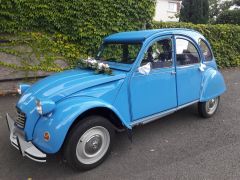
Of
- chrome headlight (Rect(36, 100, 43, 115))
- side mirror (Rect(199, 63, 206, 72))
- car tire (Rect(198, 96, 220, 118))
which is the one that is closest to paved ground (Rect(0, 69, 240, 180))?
car tire (Rect(198, 96, 220, 118))

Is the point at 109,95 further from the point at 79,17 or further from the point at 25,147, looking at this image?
the point at 79,17

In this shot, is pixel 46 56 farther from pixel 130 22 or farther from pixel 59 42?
pixel 130 22

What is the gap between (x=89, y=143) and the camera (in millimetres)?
3494

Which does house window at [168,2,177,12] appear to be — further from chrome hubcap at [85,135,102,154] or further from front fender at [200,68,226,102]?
chrome hubcap at [85,135,102,154]

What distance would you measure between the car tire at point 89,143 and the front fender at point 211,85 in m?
2.28

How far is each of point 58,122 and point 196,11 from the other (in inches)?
583

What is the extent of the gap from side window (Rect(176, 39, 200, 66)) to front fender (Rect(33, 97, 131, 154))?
2001 millimetres

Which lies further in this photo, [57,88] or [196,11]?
[196,11]

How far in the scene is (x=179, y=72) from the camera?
4520 mm

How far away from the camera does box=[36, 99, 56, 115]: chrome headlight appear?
123 inches

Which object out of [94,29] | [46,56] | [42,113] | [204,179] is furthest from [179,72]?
[46,56]

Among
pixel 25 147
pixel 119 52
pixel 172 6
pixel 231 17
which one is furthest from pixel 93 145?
pixel 172 6

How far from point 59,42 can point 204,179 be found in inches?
221

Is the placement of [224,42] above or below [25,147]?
above
